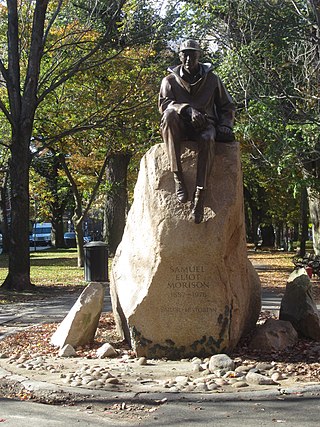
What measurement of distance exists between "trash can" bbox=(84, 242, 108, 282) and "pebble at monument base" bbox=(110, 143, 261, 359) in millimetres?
12339

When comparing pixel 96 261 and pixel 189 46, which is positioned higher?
pixel 189 46

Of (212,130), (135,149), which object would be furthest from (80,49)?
(212,130)

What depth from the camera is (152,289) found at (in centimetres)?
846

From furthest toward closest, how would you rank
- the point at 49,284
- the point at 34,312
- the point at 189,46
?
the point at 49,284 → the point at 34,312 → the point at 189,46

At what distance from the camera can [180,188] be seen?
8.62m

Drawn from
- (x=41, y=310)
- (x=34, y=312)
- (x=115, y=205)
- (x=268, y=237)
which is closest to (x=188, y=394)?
(x=34, y=312)

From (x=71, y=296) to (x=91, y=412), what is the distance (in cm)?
1119

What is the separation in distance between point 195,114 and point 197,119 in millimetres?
78

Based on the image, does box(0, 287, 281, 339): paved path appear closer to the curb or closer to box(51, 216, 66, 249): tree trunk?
the curb

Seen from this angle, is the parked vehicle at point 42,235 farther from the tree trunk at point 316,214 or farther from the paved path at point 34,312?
the paved path at point 34,312

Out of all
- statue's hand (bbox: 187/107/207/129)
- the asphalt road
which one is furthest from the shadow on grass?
the asphalt road

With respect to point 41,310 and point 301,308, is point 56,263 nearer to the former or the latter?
point 41,310

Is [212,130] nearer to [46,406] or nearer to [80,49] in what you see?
[46,406]

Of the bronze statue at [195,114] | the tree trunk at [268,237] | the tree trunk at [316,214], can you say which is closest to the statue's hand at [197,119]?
the bronze statue at [195,114]
